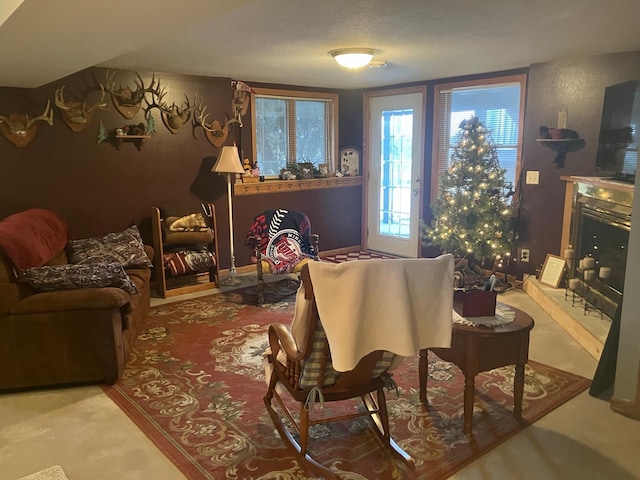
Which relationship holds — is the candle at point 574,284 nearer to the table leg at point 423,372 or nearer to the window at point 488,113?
the window at point 488,113

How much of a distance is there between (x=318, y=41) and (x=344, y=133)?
3.26 meters

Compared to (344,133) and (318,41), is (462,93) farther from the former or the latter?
(318,41)

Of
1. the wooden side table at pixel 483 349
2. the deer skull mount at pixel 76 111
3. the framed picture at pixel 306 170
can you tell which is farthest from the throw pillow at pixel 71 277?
the framed picture at pixel 306 170

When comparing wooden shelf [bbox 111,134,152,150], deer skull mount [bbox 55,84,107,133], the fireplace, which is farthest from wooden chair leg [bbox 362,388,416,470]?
deer skull mount [bbox 55,84,107,133]

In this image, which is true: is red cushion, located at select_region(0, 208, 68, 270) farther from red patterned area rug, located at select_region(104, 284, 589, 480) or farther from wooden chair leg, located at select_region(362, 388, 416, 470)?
wooden chair leg, located at select_region(362, 388, 416, 470)

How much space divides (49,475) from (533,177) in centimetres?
477

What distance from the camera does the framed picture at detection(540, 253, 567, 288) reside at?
479 centimetres

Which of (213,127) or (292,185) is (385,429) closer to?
(213,127)

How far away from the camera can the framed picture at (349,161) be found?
23.1 feet

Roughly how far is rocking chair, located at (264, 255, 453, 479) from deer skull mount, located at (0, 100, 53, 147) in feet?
10.9

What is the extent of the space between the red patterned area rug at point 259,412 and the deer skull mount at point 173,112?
2.29 metres

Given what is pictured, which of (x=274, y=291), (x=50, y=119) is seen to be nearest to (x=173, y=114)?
(x=50, y=119)

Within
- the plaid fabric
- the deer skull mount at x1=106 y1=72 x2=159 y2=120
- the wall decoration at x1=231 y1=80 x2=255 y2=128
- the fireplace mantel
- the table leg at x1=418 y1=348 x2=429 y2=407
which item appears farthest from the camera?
the wall decoration at x1=231 y1=80 x2=255 y2=128

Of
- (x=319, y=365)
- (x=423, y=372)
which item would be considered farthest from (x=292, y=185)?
(x=319, y=365)
